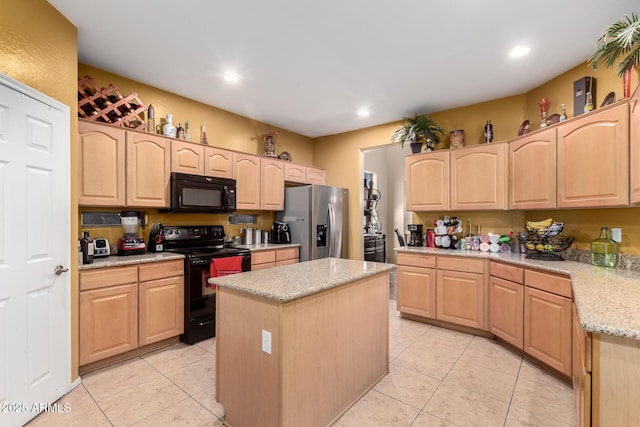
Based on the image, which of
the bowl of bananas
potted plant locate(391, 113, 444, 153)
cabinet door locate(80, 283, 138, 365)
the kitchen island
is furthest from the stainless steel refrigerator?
the bowl of bananas

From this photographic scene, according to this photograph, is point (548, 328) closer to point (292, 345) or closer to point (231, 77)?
point (292, 345)

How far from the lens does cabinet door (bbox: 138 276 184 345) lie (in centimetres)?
274

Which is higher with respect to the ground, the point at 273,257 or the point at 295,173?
the point at 295,173

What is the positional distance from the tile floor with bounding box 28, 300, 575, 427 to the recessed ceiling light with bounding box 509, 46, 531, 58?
2831 millimetres

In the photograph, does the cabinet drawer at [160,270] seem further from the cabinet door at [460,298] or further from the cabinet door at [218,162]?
the cabinet door at [460,298]

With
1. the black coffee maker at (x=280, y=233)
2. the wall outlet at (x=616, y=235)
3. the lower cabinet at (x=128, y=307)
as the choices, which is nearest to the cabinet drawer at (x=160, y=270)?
the lower cabinet at (x=128, y=307)

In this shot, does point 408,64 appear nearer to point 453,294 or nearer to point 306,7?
point 306,7

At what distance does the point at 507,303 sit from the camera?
2.90 metres

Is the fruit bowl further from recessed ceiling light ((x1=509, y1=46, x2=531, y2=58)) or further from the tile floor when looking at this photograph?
recessed ceiling light ((x1=509, y1=46, x2=531, y2=58))

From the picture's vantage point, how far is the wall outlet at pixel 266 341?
1583 mm

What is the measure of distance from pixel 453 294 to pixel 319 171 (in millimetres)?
2966

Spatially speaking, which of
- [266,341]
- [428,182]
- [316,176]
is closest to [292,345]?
[266,341]

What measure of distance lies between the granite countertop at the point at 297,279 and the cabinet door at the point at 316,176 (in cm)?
274

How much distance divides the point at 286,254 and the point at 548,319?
3.02 meters
